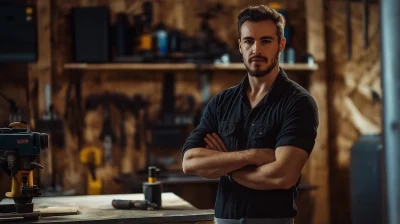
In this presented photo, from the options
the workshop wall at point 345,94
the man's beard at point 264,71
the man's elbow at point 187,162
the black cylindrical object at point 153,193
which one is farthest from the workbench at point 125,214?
the workshop wall at point 345,94

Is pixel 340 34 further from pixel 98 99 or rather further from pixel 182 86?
pixel 98 99

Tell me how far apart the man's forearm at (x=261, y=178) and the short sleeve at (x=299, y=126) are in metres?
0.10

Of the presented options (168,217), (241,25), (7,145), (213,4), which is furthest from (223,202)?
(213,4)

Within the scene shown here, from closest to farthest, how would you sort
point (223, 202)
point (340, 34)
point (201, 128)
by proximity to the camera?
point (223, 202)
point (201, 128)
point (340, 34)

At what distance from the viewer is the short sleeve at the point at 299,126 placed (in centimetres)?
214

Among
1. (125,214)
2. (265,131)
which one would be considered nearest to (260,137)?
(265,131)

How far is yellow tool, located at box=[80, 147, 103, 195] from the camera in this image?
5105 millimetres

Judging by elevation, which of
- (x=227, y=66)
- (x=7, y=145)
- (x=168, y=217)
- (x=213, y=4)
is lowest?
(x=168, y=217)

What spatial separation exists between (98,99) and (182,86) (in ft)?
2.46

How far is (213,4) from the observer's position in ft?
18.0

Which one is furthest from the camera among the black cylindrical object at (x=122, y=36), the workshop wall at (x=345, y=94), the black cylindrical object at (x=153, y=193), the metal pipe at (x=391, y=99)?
the workshop wall at (x=345, y=94)

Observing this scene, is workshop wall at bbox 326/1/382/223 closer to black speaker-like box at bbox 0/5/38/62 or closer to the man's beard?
black speaker-like box at bbox 0/5/38/62

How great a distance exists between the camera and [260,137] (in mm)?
2225

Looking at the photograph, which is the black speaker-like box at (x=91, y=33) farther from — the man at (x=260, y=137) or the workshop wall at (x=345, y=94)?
the man at (x=260, y=137)
